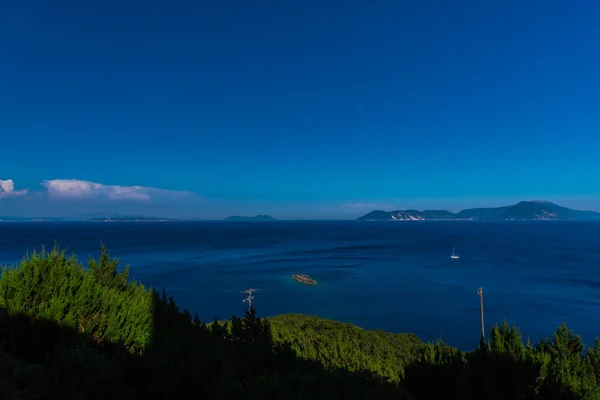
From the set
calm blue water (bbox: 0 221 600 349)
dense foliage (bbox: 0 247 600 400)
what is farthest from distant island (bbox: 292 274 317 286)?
dense foliage (bbox: 0 247 600 400)

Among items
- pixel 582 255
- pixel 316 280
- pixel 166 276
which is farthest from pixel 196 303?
pixel 582 255

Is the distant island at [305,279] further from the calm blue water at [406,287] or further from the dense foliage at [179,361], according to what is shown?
the dense foliage at [179,361]

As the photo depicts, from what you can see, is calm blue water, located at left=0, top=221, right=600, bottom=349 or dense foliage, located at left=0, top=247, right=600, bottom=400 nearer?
dense foliage, located at left=0, top=247, right=600, bottom=400

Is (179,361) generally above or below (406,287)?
above

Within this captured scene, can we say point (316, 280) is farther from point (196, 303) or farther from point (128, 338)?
point (128, 338)

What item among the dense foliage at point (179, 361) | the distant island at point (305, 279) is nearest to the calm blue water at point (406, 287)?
the distant island at point (305, 279)

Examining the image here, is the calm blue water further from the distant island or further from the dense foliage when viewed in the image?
the dense foliage

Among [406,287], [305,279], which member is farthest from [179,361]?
[305,279]

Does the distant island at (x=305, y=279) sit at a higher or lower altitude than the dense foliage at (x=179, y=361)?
lower

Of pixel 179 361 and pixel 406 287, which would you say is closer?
pixel 179 361

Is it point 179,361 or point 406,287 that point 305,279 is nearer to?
point 406,287
